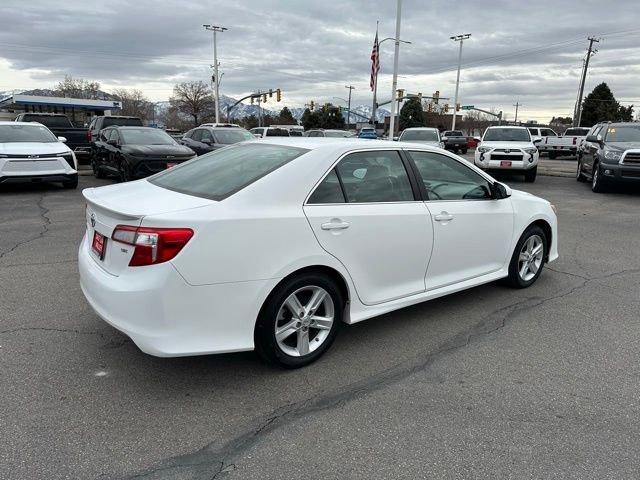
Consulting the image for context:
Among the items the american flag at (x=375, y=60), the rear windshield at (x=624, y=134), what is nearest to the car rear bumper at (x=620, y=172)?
the rear windshield at (x=624, y=134)

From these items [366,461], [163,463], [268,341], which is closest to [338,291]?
[268,341]

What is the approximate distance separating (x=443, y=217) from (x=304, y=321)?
1.53 meters

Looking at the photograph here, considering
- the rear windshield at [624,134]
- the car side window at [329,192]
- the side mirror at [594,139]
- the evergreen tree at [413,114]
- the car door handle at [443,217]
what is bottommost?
the car door handle at [443,217]

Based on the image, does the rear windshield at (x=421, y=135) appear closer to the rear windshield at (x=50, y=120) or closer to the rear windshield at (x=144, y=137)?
the rear windshield at (x=144, y=137)

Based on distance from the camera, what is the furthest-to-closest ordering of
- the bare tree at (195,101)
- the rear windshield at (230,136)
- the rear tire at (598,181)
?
the bare tree at (195,101)
the rear windshield at (230,136)
the rear tire at (598,181)

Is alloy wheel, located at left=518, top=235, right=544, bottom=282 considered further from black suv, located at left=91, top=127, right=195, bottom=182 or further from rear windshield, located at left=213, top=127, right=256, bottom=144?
rear windshield, located at left=213, top=127, right=256, bottom=144

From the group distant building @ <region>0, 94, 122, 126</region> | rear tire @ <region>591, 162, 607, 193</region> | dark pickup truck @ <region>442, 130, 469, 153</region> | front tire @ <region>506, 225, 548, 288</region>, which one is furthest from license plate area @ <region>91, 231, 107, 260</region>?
distant building @ <region>0, 94, 122, 126</region>

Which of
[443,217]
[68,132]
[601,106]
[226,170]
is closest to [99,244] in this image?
[226,170]

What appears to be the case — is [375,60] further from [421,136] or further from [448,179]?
[448,179]

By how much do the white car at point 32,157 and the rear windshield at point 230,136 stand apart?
14.8 ft

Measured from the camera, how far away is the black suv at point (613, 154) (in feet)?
39.9

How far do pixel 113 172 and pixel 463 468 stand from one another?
40.9 ft

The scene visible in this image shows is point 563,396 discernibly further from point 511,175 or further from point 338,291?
point 511,175

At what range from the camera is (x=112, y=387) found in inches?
128
